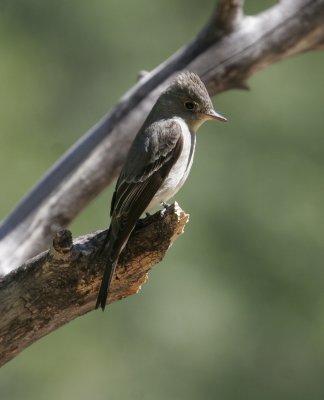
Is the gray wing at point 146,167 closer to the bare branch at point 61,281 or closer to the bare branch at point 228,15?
the bare branch at point 61,281

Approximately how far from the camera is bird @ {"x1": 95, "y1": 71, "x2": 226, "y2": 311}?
210 inches

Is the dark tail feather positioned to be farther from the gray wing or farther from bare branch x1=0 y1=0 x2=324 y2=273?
bare branch x1=0 y1=0 x2=324 y2=273

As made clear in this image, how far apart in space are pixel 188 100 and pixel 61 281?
1.50 m

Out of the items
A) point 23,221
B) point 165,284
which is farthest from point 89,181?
point 165,284

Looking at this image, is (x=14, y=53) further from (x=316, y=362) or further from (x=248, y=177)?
(x=316, y=362)

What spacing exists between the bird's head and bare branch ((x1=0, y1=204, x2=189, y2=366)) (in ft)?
3.32

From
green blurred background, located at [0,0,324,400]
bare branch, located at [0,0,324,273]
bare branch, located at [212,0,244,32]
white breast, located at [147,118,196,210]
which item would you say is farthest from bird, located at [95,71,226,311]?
green blurred background, located at [0,0,324,400]

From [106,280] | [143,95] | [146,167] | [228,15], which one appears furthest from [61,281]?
[228,15]

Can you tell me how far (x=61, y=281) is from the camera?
4.89 meters

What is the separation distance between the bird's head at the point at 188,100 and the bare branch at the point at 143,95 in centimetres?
70

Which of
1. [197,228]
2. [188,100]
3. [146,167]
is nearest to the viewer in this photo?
[146,167]

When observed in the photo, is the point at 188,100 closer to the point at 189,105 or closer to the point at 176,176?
the point at 189,105

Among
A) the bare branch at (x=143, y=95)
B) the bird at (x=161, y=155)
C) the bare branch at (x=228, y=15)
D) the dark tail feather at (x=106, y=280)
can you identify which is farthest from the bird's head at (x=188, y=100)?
the dark tail feather at (x=106, y=280)

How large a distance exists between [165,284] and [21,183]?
166 centimetres
